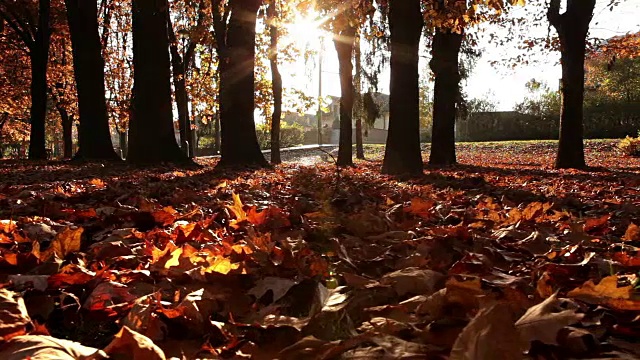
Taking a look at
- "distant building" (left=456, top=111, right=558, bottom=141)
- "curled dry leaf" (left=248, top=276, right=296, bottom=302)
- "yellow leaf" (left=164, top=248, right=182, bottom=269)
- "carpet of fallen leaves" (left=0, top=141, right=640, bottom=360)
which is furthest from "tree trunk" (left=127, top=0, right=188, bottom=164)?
"distant building" (left=456, top=111, right=558, bottom=141)

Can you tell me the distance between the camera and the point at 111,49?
29641mm

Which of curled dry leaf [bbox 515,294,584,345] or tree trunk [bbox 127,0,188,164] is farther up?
tree trunk [bbox 127,0,188,164]

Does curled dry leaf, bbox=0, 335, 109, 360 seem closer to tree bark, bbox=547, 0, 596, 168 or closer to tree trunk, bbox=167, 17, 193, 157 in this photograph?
tree bark, bbox=547, 0, 596, 168

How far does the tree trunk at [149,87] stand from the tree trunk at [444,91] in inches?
328

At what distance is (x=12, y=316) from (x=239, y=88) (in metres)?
10.2

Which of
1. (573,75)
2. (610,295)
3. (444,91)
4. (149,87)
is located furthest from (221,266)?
(444,91)

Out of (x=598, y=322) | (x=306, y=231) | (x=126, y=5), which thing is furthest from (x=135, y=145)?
(x=126, y=5)

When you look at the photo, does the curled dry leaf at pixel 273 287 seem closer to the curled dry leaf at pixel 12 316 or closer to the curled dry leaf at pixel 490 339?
the curled dry leaf at pixel 12 316

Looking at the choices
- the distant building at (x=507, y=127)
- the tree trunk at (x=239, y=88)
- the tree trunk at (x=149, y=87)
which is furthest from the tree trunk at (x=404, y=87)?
the distant building at (x=507, y=127)

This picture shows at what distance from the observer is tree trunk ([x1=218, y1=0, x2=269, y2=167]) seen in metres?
11.0

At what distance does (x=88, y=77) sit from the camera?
512 inches

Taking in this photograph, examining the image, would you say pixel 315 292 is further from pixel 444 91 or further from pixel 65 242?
pixel 444 91

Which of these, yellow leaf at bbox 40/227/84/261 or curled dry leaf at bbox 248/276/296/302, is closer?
curled dry leaf at bbox 248/276/296/302

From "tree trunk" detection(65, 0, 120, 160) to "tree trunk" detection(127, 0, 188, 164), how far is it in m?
2.86
